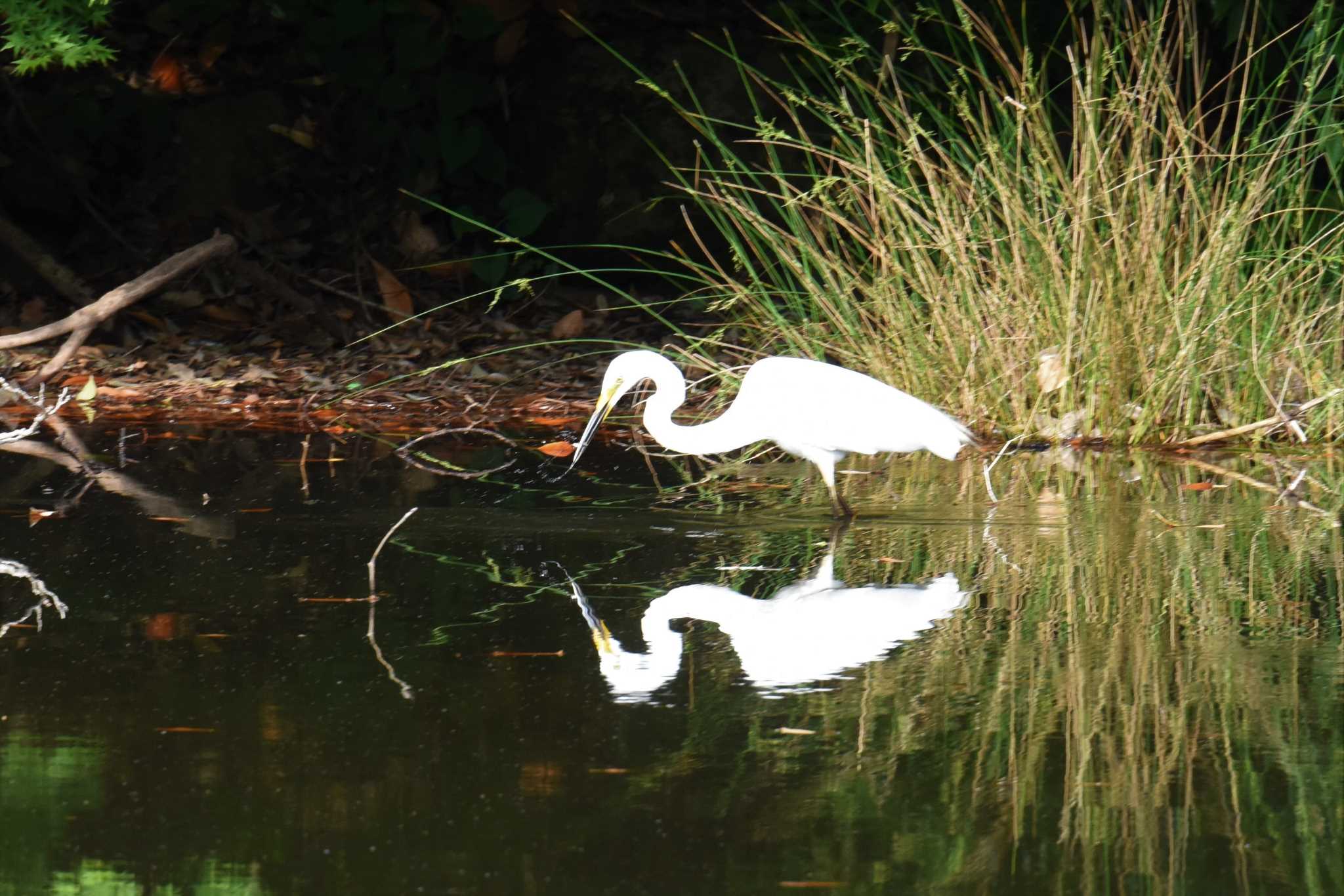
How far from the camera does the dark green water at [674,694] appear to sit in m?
2.46

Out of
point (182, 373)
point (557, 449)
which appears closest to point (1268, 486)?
point (557, 449)

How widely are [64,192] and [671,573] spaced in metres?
6.54

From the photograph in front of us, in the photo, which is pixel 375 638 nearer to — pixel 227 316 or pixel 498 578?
pixel 498 578

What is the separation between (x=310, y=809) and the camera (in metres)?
2.62

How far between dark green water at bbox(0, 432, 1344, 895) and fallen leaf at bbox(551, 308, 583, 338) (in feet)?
10.6

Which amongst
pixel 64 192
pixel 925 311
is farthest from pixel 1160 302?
pixel 64 192

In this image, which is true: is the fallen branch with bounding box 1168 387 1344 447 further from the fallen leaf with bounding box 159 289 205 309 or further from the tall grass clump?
the fallen leaf with bounding box 159 289 205 309

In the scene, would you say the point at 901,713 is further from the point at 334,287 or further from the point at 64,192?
the point at 64,192

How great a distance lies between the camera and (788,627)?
12.2ft

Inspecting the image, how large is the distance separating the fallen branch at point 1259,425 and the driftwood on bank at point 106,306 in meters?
4.34

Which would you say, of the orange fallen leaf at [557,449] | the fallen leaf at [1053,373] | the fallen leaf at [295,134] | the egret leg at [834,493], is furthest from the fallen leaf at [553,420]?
the fallen leaf at [295,134]

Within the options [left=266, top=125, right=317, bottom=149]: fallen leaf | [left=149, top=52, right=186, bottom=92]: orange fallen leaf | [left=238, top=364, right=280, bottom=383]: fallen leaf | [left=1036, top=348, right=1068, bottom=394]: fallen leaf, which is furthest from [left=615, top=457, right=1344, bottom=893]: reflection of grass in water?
[left=149, top=52, right=186, bottom=92]: orange fallen leaf

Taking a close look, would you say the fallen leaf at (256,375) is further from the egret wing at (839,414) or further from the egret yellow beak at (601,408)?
the egret wing at (839,414)

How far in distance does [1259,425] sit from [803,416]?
1827mm
